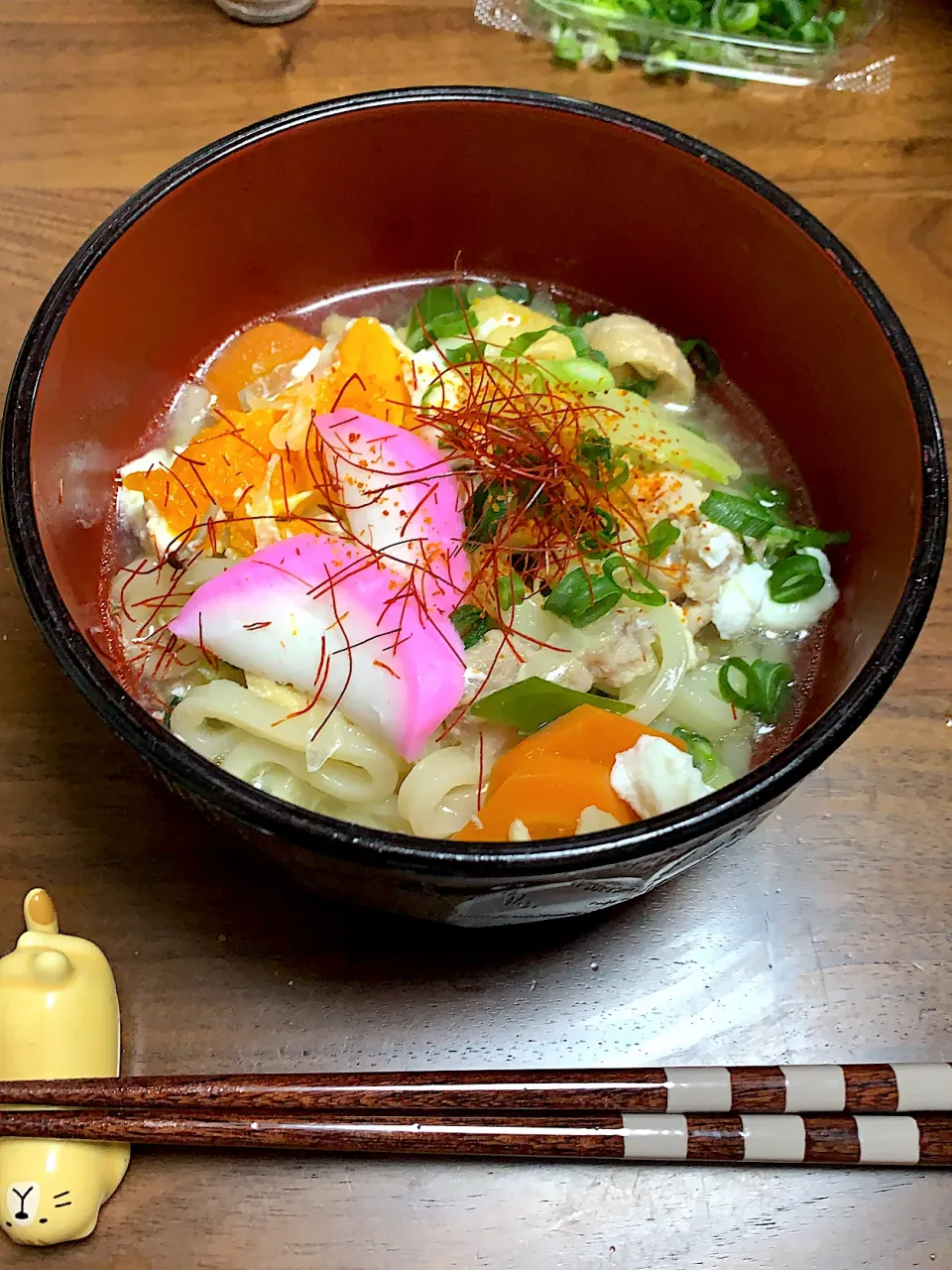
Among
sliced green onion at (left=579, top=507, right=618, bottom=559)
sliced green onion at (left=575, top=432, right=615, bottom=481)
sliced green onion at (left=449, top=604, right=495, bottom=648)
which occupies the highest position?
sliced green onion at (left=575, top=432, right=615, bottom=481)

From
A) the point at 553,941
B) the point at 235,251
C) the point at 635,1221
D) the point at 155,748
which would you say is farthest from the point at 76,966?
the point at 235,251

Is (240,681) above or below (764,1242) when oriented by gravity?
above

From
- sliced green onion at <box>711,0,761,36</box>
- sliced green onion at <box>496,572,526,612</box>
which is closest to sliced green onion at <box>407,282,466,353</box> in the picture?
Answer: sliced green onion at <box>496,572,526,612</box>

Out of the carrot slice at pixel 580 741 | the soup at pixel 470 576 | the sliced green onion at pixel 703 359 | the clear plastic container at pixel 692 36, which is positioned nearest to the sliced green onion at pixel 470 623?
the soup at pixel 470 576

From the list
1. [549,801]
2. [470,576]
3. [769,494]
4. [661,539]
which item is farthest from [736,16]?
[549,801]

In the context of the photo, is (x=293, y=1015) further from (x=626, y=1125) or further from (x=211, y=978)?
(x=626, y=1125)

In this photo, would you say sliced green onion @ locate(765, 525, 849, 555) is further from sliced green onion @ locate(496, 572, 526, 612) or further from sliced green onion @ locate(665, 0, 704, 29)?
sliced green onion @ locate(665, 0, 704, 29)

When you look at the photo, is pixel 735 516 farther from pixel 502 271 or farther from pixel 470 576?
pixel 502 271
